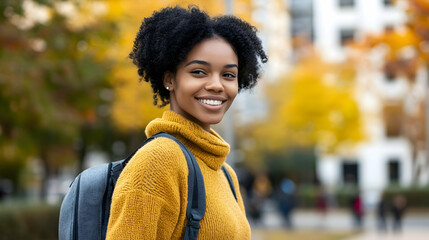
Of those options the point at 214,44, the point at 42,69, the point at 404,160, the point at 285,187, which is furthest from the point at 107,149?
the point at 214,44

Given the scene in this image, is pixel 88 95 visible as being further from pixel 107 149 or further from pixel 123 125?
pixel 107 149

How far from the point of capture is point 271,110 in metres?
34.1

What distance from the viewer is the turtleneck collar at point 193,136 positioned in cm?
255

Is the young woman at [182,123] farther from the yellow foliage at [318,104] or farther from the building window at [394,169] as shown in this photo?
the building window at [394,169]

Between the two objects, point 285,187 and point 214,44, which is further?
point 285,187

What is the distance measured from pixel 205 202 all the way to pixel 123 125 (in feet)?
78.6

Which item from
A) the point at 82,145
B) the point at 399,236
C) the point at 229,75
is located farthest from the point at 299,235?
the point at 229,75

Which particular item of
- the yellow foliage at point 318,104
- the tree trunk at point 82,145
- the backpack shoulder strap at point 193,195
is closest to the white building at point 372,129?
the yellow foliage at point 318,104

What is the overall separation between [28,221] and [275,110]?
2334cm

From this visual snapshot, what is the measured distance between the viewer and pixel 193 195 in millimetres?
2381

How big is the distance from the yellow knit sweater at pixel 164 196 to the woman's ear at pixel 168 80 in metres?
0.16

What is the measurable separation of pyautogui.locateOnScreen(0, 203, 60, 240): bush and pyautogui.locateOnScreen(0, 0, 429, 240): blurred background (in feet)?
0.11

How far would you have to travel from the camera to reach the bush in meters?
10.8

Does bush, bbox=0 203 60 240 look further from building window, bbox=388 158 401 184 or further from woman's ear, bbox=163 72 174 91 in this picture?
building window, bbox=388 158 401 184
